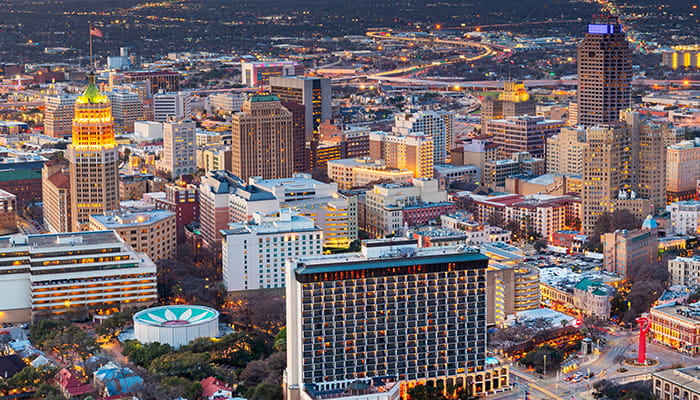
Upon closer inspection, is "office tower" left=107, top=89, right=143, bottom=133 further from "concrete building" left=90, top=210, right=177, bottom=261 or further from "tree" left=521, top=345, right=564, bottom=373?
"tree" left=521, top=345, right=564, bottom=373

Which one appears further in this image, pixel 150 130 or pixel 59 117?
pixel 59 117

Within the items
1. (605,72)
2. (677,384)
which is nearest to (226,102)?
(605,72)

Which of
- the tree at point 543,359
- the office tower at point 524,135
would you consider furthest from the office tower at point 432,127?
the tree at point 543,359

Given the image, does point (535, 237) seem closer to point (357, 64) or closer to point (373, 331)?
point (373, 331)

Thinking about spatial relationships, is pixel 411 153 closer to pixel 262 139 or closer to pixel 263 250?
pixel 262 139

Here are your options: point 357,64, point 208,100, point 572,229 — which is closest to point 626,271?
point 572,229
